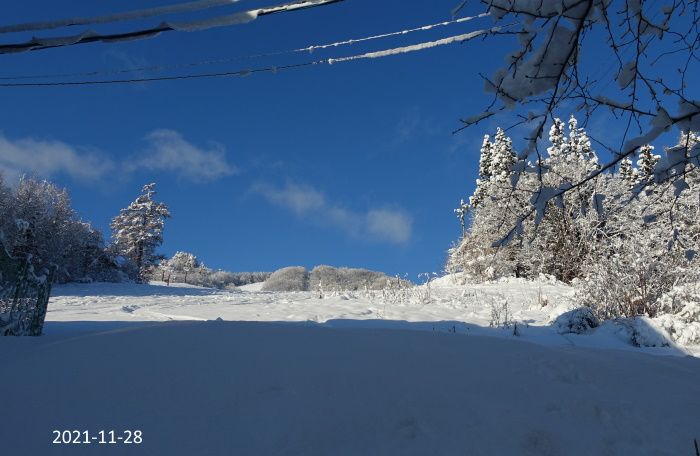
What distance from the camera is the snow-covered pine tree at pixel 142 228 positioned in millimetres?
33312

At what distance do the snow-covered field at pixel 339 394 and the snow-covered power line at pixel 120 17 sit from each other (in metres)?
2.13

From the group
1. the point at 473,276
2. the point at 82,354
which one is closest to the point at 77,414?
the point at 82,354

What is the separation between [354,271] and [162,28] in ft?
114

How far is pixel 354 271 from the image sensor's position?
122 feet

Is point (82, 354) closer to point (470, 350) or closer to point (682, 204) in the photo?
point (470, 350)

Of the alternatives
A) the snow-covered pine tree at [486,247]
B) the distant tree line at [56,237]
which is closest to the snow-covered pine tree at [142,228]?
the distant tree line at [56,237]

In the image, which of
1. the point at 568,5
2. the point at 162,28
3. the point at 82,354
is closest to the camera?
the point at 568,5

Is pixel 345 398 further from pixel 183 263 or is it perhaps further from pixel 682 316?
→ pixel 183 263

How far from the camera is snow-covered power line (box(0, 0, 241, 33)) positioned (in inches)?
104

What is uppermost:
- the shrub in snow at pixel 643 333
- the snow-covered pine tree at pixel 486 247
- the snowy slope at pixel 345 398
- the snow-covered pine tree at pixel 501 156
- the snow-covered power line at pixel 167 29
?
the snow-covered pine tree at pixel 501 156

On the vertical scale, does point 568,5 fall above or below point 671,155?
above

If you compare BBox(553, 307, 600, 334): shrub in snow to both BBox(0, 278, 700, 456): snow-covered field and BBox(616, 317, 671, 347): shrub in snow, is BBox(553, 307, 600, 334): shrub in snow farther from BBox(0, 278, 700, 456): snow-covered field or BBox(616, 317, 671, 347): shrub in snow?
BBox(0, 278, 700, 456): snow-covered field

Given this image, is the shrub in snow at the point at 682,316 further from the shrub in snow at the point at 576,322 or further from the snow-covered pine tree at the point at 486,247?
the snow-covered pine tree at the point at 486,247

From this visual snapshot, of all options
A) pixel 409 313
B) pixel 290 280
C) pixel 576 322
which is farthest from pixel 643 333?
pixel 290 280
